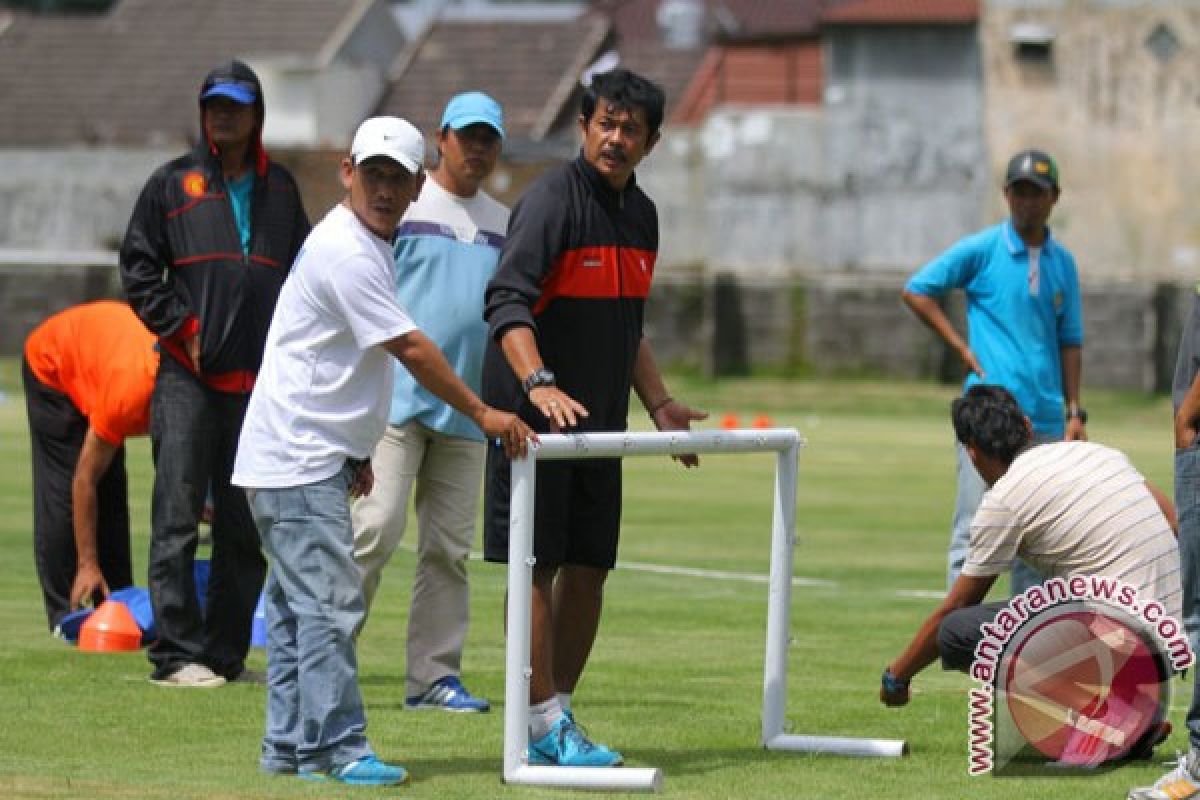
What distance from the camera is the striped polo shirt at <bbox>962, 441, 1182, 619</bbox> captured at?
8141 mm

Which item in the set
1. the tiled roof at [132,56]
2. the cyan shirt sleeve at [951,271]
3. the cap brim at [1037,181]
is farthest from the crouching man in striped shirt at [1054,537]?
the tiled roof at [132,56]

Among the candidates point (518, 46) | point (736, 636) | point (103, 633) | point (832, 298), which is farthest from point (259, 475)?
point (518, 46)

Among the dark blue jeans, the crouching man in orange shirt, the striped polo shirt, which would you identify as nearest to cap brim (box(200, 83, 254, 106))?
the dark blue jeans

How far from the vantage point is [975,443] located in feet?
27.6

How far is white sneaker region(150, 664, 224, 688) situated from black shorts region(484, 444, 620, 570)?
199cm

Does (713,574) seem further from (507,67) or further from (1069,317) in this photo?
(507,67)

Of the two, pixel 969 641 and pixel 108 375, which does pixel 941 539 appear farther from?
pixel 969 641

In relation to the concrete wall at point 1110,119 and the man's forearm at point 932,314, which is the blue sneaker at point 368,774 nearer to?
the man's forearm at point 932,314

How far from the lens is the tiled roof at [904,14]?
49.9 m

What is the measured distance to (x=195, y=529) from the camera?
393 inches

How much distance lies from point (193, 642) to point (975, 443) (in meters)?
3.35

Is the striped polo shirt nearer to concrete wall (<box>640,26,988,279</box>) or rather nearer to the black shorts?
the black shorts

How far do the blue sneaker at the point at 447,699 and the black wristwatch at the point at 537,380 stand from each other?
6.83 ft

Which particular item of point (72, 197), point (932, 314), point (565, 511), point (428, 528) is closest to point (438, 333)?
point (428, 528)
